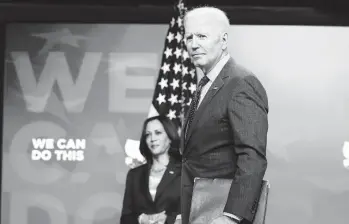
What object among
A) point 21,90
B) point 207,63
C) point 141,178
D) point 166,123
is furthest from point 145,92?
point 207,63

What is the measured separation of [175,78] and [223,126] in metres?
2.99

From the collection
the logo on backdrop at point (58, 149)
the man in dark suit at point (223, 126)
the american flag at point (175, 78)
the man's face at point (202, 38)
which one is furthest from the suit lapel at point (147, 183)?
the man's face at point (202, 38)

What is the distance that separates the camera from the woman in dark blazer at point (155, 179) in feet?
14.3

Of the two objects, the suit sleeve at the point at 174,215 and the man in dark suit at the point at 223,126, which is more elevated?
the man in dark suit at the point at 223,126

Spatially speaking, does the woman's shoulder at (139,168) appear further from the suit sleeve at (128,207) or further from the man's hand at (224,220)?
the man's hand at (224,220)

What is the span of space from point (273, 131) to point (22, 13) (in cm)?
213

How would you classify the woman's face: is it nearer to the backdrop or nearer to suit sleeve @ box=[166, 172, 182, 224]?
the backdrop

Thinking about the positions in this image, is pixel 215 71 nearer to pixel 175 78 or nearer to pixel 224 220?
pixel 224 220

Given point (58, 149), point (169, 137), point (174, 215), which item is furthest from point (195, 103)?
point (58, 149)

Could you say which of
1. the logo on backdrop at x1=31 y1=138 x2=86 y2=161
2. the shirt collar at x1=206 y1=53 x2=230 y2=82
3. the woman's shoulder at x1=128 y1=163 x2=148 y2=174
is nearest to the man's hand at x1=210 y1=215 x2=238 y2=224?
the shirt collar at x1=206 y1=53 x2=230 y2=82

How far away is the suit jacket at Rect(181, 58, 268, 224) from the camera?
4.85 ft

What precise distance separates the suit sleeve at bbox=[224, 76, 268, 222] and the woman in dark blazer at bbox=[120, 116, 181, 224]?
→ 2881 millimetres

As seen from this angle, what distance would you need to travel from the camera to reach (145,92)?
4625mm

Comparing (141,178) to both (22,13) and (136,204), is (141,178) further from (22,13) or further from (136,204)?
(22,13)
